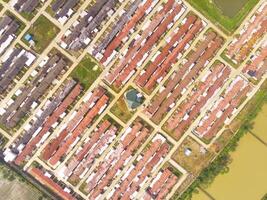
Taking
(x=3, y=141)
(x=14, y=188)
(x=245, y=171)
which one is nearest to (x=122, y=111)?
(x=3, y=141)

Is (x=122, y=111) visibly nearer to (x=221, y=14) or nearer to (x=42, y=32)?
(x=42, y=32)

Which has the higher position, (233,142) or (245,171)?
(233,142)

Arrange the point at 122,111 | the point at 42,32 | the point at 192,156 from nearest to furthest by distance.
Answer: the point at 42,32, the point at 122,111, the point at 192,156

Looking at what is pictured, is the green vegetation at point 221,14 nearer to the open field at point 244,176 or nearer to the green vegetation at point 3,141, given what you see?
the open field at point 244,176

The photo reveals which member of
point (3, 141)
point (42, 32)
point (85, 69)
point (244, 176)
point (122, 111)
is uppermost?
point (244, 176)

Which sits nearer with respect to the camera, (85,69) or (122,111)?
(85,69)

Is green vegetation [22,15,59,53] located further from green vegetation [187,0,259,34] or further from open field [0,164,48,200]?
green vegetation [187,0,259,34]
